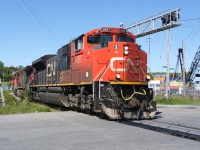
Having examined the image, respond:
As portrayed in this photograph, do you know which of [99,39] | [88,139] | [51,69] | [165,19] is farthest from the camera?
[165,19]

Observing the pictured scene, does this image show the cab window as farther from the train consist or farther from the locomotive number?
the locomotive number

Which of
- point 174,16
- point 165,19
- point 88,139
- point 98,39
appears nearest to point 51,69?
point 98,39

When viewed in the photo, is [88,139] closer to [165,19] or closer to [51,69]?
[51,69]

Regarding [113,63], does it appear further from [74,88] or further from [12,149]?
[12,149]

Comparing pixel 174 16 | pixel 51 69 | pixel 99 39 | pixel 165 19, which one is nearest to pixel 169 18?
pixel 165 19

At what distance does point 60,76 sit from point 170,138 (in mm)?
10867

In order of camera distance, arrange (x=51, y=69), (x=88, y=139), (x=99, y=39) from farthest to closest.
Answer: (x=51, y=69)
(x=99, y=39)
(x=88, y=139)

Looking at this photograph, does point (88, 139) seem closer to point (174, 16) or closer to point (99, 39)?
point (99, 39)

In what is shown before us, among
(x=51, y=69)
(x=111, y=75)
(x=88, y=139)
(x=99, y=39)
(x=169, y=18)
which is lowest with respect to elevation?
(x=88, y=139)

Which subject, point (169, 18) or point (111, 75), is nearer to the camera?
point (111, 75)

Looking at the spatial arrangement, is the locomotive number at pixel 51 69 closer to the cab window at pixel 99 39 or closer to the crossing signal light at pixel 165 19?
the cab window at pixel 99 39

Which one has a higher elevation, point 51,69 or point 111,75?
point 51,69

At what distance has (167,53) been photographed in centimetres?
3114

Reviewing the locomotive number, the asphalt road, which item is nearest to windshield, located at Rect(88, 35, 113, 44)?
the asphalt road
